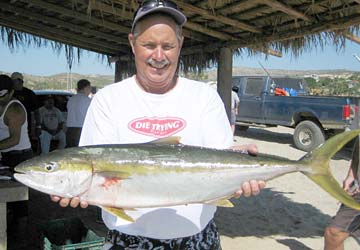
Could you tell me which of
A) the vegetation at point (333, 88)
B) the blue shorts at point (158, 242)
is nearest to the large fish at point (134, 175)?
the blue shorts at point (158, 242)

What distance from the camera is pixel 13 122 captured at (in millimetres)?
4977

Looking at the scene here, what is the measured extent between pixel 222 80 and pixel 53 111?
16.8 ft

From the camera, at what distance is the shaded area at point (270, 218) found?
6.12 m

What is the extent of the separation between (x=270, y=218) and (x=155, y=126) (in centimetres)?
526

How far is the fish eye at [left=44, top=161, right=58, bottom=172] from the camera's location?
5.88ft

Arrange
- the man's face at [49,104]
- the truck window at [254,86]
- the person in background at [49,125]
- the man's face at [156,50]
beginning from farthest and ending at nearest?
the truck window at [254,86] < the man's face at [49,104] < the person in background at [49,125] < the man's face at [156,50]

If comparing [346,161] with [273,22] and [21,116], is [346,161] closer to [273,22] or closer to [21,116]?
[273,22]

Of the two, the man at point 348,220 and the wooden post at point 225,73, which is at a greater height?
the wooden post at point 225,73

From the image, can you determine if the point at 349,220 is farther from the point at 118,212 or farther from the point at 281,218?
the point at 118,212

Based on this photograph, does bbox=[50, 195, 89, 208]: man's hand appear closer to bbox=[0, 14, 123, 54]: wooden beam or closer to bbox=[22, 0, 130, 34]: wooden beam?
bbox=[22, 0, 130, 34]: wooden beam

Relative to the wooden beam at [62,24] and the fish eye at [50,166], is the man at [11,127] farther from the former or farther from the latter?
the fish eye at [50,166]

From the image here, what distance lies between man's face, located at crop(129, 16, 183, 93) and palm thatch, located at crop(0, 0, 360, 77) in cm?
325

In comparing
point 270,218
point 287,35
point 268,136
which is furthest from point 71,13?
point 268,136

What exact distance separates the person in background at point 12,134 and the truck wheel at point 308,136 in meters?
10.4
